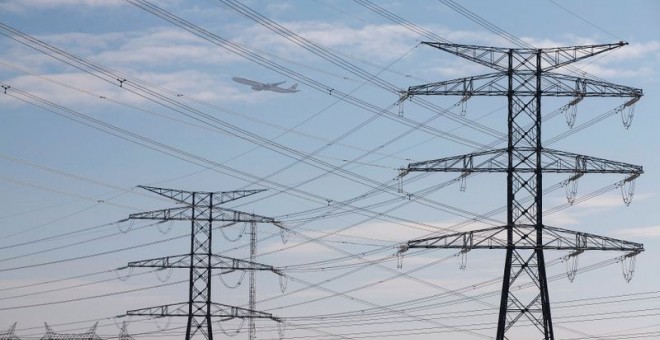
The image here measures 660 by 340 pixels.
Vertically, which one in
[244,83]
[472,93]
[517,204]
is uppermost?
[244,83]

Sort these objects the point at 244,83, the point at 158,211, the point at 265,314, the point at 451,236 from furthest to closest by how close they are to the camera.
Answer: the point at 244,83 < the point at 265,314 < the point at 158,211 < the point at 451,236

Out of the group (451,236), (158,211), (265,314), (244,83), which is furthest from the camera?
(244,83)

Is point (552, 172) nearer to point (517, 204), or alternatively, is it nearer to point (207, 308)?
point (517, 204)

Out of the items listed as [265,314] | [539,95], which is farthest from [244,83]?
[539,95]

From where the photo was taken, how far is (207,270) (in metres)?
97.2

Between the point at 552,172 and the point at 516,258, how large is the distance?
15.9 feet

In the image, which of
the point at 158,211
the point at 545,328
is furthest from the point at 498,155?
the point at 158,211

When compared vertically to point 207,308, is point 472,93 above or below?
above

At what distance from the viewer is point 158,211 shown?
306 ft

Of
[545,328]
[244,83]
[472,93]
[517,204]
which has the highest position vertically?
[244,83]

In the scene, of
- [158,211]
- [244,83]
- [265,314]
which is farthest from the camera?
[244,83]

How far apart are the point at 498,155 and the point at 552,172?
2.92 meters

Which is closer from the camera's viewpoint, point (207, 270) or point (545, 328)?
point (545, 328)

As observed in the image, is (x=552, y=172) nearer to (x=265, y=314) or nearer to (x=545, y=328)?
(x=545, y=328)
